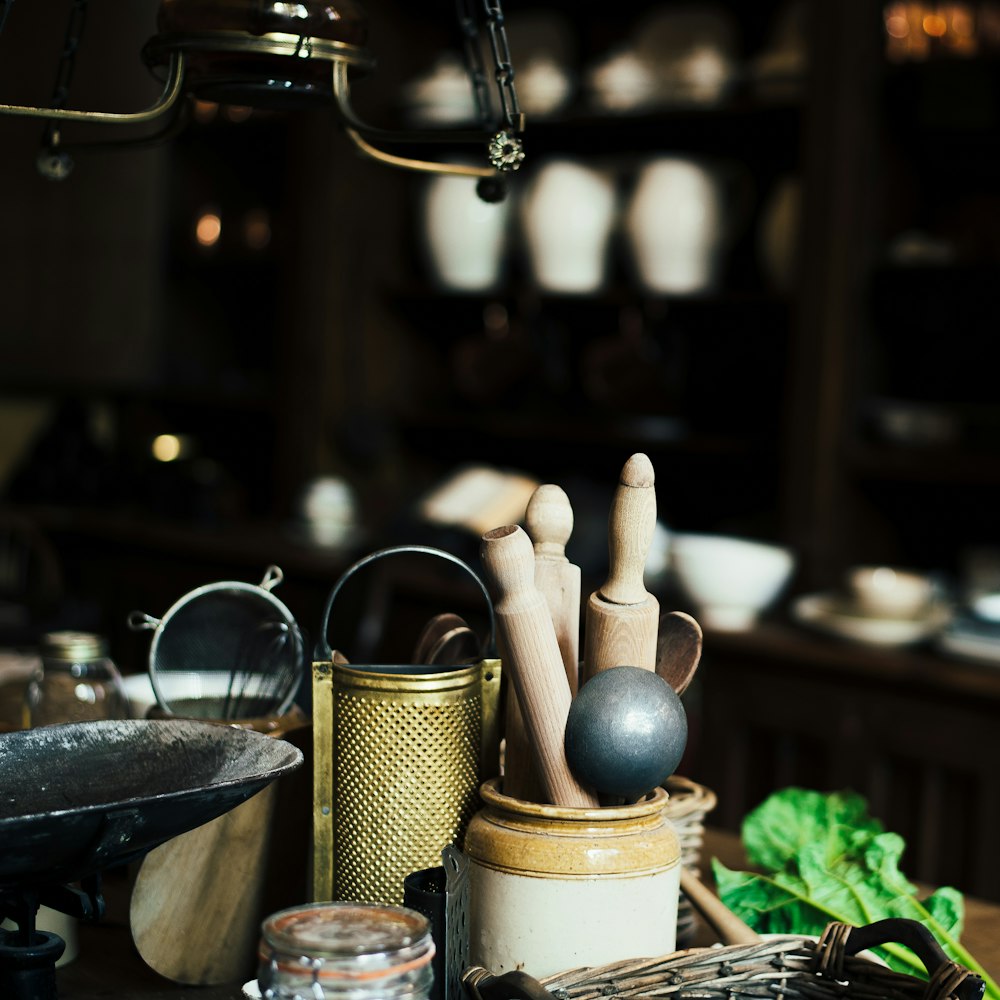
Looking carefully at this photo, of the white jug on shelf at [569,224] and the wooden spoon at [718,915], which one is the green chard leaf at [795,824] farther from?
the white jug on shelf at [569,224]

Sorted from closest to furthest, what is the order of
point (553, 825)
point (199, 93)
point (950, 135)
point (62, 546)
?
1. point (553, 825)
2. point (199, 93)
3. point (950, 135)
4. point (62, 546)

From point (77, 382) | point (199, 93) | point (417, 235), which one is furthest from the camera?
point (77, 382)

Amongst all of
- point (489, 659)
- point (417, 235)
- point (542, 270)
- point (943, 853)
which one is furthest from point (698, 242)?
point (489, 659)

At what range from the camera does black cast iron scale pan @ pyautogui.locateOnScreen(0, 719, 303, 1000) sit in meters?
0.72

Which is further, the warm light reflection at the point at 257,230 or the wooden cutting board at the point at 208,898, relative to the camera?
the warm light reflection at the point at 257,230

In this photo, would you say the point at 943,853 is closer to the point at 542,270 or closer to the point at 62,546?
the point at 542,270

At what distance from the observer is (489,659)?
0.96 metres

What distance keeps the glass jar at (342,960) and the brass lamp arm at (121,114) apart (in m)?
0.53

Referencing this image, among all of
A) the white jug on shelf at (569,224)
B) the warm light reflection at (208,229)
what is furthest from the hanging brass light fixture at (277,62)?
the warm light reflection at (208,229)

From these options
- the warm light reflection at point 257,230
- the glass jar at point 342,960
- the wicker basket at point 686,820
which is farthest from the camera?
the warm light reflection at point 257,230

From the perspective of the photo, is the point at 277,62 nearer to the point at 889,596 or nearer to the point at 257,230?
the point at 889,596

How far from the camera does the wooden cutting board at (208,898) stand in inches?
36.0

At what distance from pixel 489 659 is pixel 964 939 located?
46cm

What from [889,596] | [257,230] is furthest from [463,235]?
[889,596]
